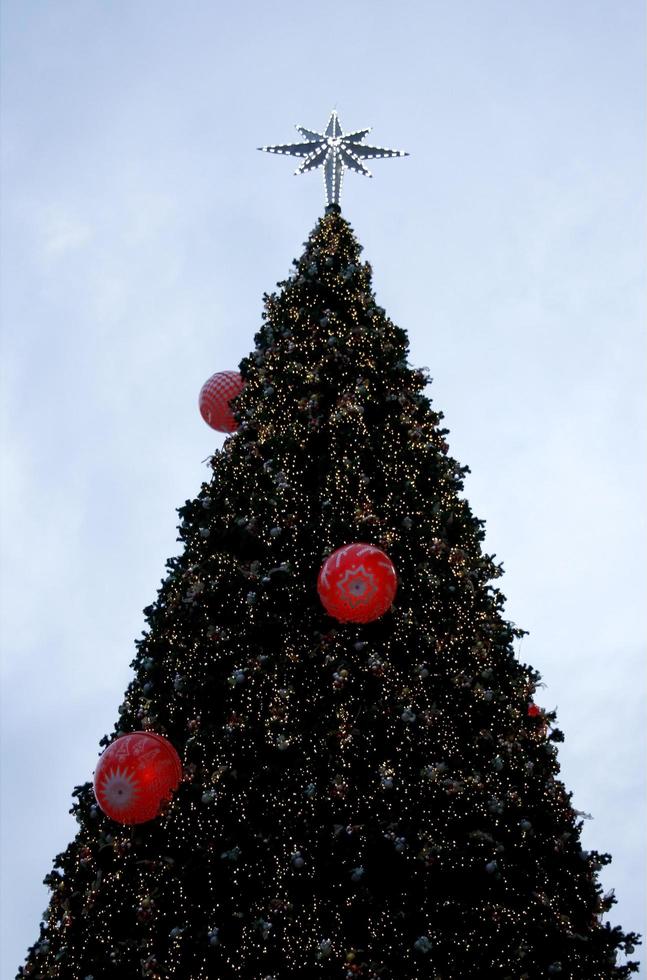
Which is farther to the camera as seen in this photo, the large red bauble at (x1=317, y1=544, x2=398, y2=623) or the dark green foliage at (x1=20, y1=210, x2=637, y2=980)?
the large red bauble at (x1=317, y1=544, x2=398, y2=623)

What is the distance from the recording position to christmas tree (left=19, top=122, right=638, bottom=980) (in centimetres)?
521

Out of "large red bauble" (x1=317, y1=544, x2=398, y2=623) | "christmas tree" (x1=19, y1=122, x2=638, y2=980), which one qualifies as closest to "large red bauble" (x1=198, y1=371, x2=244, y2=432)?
"christmas tree" (x1=19, y1=122, x2=638, y2=980)

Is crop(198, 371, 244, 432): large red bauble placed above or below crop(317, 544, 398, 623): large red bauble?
above

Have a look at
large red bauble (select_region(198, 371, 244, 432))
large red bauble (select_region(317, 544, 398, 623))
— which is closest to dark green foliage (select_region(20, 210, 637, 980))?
large red bauble (select_region(317, 544, 398, 623))

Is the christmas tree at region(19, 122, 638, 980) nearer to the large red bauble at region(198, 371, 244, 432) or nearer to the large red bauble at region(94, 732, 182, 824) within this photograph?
the large red bauble at region(94, 732, 182, 824)

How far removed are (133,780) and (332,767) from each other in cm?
140

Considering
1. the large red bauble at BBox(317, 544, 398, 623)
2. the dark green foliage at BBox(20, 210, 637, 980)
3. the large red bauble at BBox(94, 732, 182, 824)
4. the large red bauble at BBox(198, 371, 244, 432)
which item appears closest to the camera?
the dark green foliage at BBox(20, 210, 637, 980)

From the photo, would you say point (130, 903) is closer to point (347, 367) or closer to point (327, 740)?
point (327, 740)

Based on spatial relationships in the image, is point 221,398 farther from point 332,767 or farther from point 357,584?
point 332,767

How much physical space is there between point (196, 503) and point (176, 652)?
1503mm

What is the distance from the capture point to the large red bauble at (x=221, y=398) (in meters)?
8.84

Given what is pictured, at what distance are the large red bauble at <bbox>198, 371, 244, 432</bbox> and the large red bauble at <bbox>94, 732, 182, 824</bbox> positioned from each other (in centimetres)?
420

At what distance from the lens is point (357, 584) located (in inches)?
215

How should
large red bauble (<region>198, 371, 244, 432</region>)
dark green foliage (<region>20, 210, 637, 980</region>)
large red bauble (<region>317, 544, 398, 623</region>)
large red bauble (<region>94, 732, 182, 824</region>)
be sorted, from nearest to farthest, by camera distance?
dark green foliage (<region>20, 210, 637, 980</region>), large red bauble (<region>94, 732, 182, 824</region>), large red bauble (<region>317, 544, 398, 623</region>), large red bauble (<region>198, 371, 244, 432</region>)
